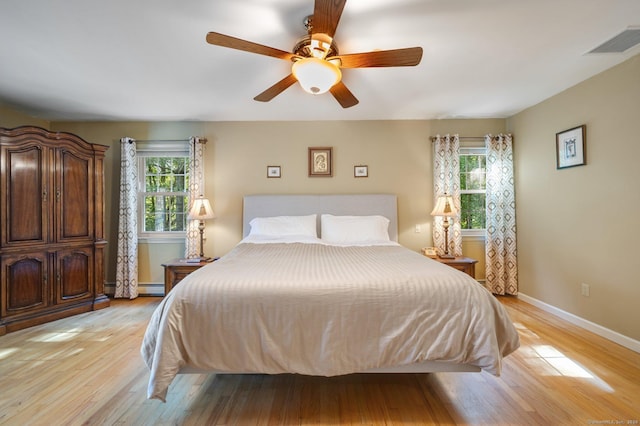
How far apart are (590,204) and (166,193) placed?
513 cm

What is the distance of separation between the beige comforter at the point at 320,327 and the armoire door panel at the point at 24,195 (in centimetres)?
254

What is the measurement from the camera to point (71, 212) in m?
3.26

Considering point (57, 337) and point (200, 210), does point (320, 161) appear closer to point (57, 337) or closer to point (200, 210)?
point (200, 210)

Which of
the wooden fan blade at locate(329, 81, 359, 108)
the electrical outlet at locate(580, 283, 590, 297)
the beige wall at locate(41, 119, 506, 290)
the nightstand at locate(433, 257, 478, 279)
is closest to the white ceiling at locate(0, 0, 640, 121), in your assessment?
the wooden fan blade at locate(329, 81, 359, 108)

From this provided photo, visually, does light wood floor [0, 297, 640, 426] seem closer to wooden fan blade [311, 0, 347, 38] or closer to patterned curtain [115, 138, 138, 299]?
patterned curtain [115, 138, 138, 299]

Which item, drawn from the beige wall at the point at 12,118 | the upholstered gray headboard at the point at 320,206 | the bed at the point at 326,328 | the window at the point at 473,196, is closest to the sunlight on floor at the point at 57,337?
the bed at the point at 326,328

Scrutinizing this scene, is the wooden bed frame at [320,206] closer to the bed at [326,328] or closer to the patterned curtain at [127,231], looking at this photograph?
the patterned curtain at [127,231]

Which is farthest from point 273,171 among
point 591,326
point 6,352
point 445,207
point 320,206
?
point 591,326

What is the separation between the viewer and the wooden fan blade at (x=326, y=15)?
143 cm

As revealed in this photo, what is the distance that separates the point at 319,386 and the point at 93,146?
380 centimetres

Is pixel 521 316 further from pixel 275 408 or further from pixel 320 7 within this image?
pixel 320 7

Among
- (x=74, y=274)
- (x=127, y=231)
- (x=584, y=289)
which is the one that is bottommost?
(x=584, y=289)

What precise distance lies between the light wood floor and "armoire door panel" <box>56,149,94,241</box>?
133 cm

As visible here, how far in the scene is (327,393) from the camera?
71.0 inches
